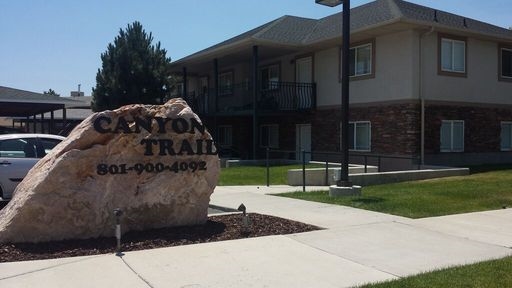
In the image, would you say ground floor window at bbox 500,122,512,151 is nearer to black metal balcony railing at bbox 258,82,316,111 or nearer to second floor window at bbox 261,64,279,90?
black metal balcony railing at bbox 258,82,316,111

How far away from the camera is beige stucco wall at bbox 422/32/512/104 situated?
68.8 ft

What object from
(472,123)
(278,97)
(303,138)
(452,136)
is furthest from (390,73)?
(278,97)

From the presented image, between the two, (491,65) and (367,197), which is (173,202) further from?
(491,65)

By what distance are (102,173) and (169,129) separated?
133 centimetres

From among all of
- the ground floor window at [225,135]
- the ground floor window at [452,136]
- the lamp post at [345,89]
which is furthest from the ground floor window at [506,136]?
the ground floor window at [225,135]

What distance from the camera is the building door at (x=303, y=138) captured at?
2625cm

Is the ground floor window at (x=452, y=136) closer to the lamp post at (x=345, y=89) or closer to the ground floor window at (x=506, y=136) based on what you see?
the ground floor window at (x=506, y=136)

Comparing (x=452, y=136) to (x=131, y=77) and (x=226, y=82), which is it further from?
(x=131, y=77)

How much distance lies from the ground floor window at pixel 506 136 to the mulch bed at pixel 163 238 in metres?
17.2

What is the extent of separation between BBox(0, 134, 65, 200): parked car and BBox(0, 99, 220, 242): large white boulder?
331 centimetres

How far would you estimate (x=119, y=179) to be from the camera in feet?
28.0

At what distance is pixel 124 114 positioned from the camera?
8.85 metres

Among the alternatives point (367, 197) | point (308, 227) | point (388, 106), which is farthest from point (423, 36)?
point (308, 227)

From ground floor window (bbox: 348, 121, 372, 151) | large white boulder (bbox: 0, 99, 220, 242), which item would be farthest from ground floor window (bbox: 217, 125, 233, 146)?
large white boulder (bbox: 0, 99, 220, 242)
